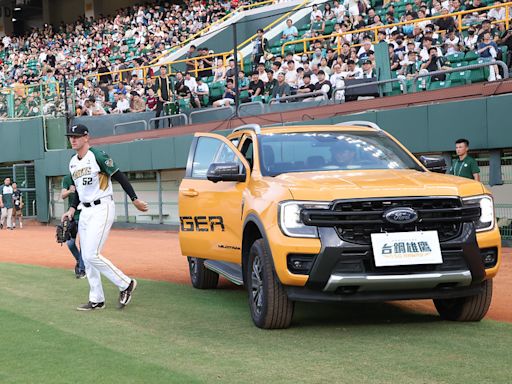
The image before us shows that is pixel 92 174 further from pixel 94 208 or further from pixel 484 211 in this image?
pixel 484 211

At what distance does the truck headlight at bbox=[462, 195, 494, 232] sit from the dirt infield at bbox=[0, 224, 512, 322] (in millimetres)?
1128

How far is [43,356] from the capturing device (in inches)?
273

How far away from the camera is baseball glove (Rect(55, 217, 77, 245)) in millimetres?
12852

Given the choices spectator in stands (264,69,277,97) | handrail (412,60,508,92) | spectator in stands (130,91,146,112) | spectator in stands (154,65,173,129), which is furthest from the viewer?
spectator in stands (130,91,146,112)

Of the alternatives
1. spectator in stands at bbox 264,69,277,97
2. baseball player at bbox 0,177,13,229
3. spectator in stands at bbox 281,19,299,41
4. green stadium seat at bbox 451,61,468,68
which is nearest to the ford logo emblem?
green stadium seat at bbox 451,61,468,68

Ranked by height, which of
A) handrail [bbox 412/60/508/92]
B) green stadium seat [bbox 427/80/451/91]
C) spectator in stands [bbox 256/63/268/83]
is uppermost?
spectator in stands [bbox 256/63/268/83]

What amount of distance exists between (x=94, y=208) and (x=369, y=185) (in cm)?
321

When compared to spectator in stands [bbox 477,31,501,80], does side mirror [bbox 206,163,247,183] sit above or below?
below

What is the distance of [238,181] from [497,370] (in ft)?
11.7

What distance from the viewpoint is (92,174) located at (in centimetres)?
936

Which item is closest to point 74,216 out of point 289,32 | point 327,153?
point 327,153

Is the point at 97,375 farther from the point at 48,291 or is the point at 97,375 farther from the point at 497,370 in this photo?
the point at 48,291

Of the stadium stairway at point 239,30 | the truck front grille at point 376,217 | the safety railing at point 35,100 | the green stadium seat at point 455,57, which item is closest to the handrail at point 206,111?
the stadium stairway at point 239,30

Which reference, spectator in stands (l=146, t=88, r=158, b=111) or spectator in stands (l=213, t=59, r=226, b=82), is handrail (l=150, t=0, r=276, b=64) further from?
spectator in stands (l=213, t=59, r=226, b=82)
